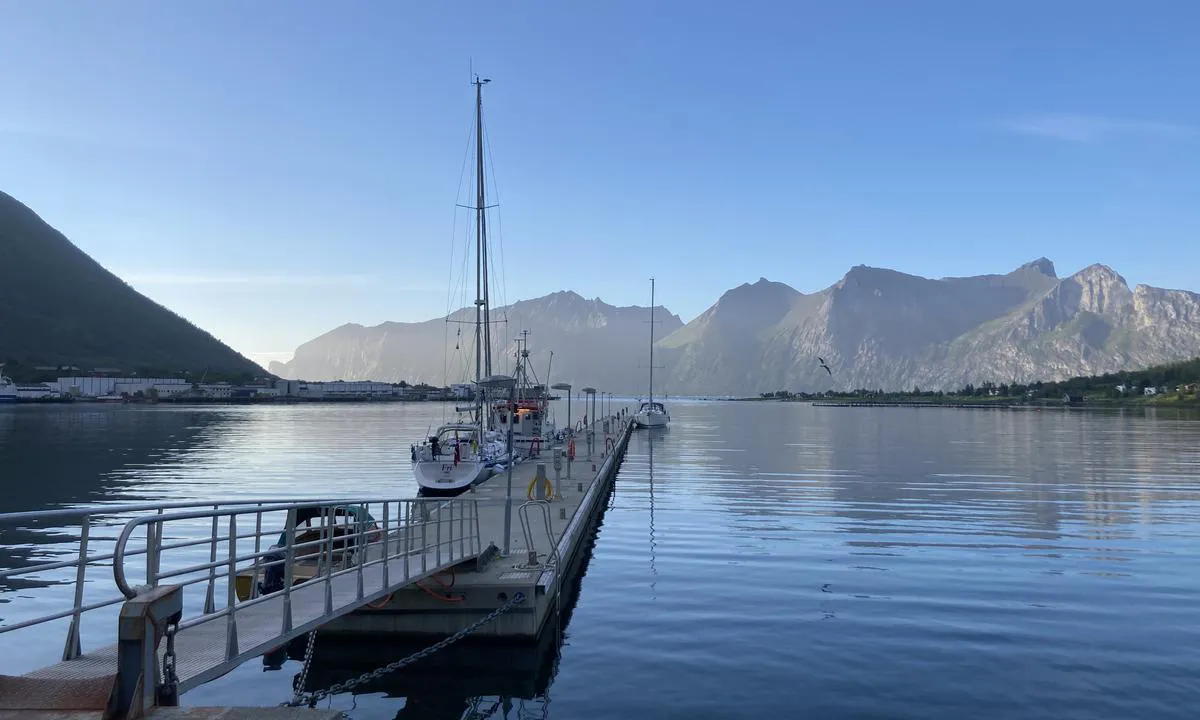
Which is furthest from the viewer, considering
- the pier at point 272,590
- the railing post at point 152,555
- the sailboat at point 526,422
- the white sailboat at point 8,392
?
the white sailboat at point 8,392

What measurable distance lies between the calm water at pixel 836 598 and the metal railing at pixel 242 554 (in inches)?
67.2

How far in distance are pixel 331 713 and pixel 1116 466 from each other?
58.4m

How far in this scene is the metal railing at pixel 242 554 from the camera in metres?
8.84

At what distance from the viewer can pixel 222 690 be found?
14.2 m

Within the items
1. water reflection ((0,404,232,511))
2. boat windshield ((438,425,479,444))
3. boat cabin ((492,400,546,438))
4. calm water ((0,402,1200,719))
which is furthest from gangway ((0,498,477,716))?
boat cabin ((492,400,546,438))

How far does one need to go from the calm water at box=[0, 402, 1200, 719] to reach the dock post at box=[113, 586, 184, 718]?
19.3 ft

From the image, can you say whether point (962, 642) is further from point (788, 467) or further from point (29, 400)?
point (29, 400)

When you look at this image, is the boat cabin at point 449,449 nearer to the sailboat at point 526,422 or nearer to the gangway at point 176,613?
the sailboat at point 526,422

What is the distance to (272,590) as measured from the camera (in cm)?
1531

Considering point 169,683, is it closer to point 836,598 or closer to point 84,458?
point 836,598

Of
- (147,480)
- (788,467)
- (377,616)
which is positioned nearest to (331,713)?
(377,616)

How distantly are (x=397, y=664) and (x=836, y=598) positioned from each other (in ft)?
36.2

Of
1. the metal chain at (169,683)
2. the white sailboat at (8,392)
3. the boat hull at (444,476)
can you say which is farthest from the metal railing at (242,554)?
the white sailboat at (8,392)

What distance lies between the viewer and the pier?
7.51 meters
